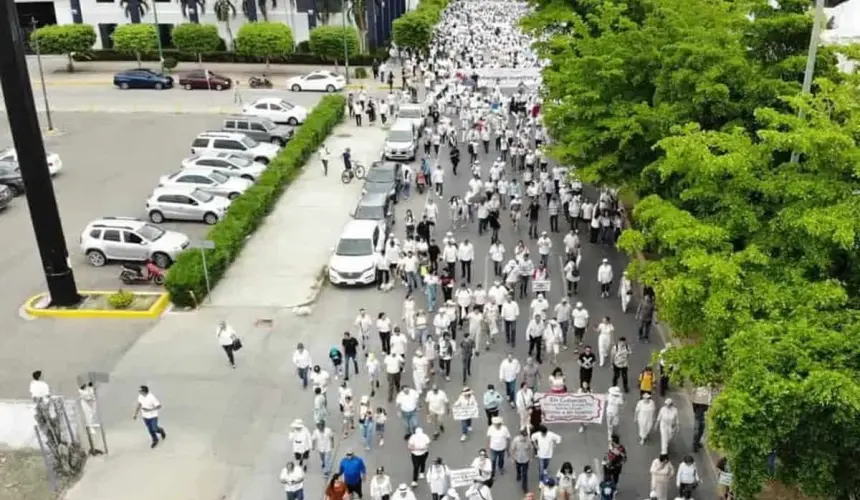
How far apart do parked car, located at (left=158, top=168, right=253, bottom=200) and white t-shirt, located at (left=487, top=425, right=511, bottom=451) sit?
54.6ft

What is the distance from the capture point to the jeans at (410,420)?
15469mm

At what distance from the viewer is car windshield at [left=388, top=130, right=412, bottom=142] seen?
1330 inches

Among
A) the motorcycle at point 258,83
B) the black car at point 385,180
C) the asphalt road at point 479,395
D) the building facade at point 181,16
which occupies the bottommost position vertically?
the asphalt road at point 479,395

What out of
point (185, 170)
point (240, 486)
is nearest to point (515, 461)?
point (240, 486)

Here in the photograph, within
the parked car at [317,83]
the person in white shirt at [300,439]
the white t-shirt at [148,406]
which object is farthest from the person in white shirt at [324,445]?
the parked car at [317,83]

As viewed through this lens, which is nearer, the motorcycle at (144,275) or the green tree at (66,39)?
the motorcycle at (144,275)

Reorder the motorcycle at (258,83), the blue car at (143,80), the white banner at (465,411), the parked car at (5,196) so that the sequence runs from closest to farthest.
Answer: the white banner at (465,411) → the parked car at (5,196) → the motorcycle at (258,83) → the blue car at (143,80)

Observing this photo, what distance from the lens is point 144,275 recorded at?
76.6 feet

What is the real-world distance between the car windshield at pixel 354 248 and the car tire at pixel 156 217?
772 centimetres

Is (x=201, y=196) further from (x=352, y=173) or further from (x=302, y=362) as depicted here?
(x=302, y=362)

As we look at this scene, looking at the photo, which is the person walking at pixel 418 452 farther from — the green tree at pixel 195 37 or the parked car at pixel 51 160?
the green tree at pixel 195 37

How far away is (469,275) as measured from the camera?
22750mm

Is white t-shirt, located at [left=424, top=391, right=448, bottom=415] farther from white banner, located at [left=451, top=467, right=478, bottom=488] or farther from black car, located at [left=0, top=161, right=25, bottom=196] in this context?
black car, located at [left=0, top=161, right=25, bottom=196]

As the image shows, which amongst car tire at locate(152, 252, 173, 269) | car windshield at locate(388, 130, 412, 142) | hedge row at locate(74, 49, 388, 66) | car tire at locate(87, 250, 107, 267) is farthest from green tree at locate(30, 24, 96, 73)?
car tire at locate(152, 252, 173, 269)
